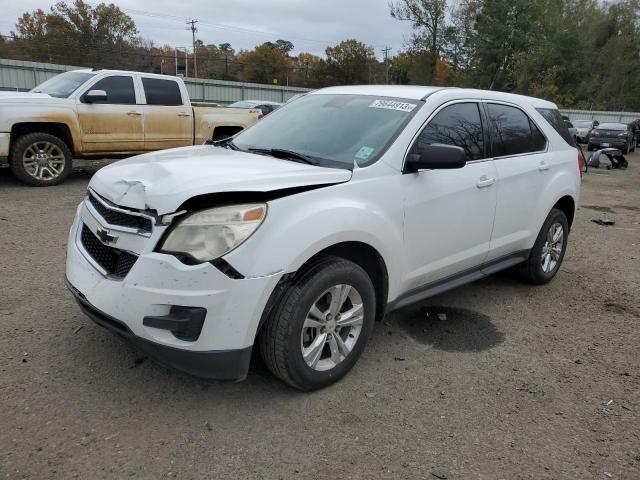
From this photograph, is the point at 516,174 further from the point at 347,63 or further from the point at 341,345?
the point at 347,63

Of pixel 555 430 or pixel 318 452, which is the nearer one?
pixel 318 452

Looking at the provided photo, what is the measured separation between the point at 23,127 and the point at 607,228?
30.3 feet

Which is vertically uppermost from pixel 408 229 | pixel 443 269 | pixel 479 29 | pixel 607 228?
pixel 479 29

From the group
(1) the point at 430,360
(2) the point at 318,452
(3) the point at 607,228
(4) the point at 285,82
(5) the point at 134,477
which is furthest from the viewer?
(4) the point at 285,82

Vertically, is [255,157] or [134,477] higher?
[255,157]

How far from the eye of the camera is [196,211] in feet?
8.59

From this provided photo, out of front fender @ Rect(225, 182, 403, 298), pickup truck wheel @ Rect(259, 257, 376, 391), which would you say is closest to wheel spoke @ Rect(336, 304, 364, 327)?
pickup truck wheel @ Rect(259, 257, 376, 391)

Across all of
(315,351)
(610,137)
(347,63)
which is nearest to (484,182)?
(315,351)

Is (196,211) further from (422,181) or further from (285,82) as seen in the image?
(285,82)

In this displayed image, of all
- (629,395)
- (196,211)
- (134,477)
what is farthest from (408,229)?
(134,477)

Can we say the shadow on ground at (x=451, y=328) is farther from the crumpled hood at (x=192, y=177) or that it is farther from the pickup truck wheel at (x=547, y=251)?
the crumpled hood at (x=192, y=177)

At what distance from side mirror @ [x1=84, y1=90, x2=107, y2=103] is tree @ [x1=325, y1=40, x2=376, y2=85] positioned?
220 feet

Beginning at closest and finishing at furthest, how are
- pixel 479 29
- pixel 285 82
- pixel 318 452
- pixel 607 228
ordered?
pixel 318 452 → pixel 607 228 → pixel 479 29 → pixel 285 82

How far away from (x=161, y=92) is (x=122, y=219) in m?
7.61
